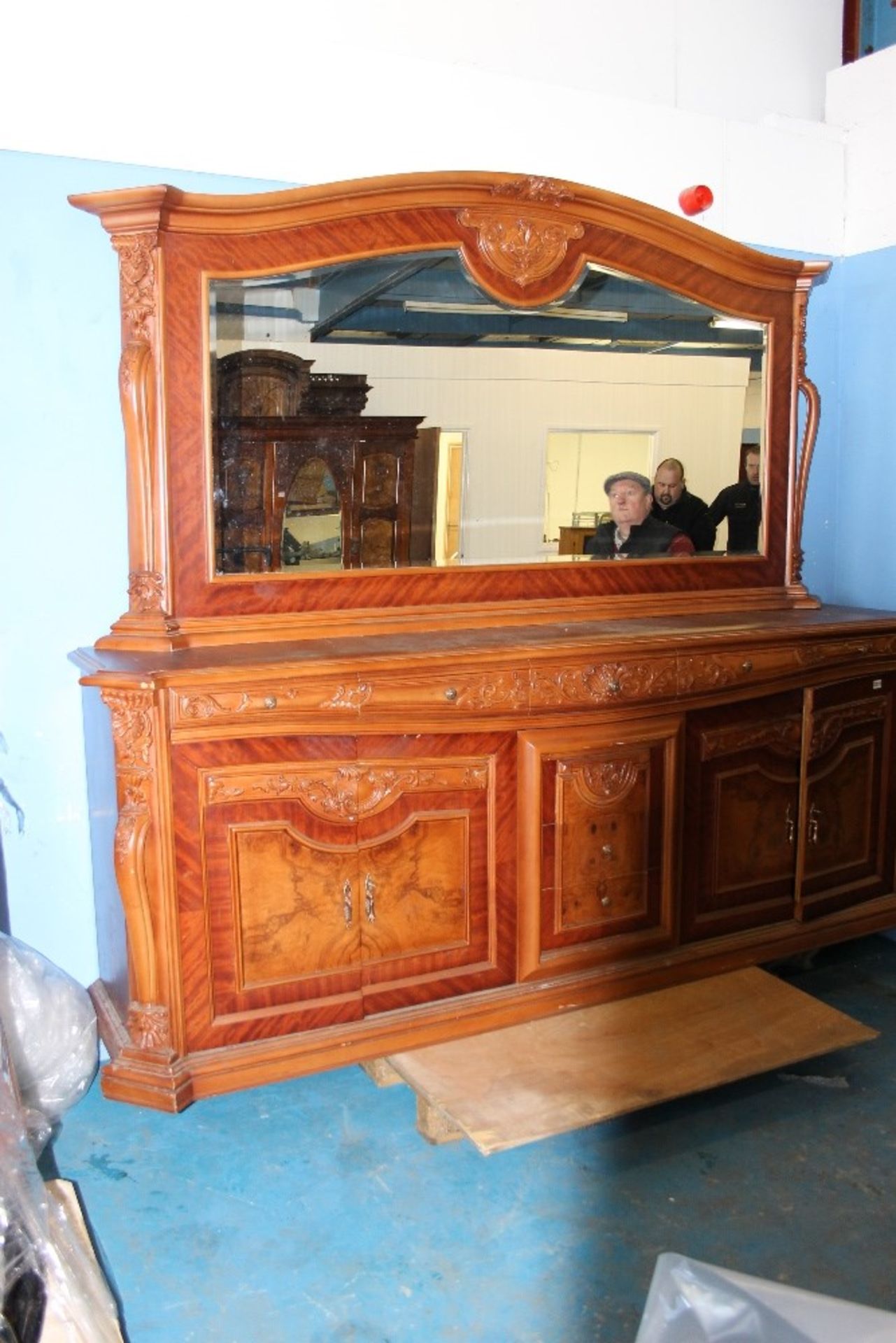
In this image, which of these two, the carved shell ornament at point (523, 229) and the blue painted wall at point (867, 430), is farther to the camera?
the blue painted wall at point (867, 430)

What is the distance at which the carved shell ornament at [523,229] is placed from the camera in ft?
9.49

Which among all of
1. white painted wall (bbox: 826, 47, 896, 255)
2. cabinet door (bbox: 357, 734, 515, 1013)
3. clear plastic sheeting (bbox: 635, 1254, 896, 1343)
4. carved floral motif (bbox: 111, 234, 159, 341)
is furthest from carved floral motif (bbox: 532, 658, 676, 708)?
white painted wall (bbox: 826, 47, 896, 255)

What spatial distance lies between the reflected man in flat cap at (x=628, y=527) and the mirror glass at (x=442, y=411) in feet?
0.10

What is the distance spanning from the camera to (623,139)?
3.38 m

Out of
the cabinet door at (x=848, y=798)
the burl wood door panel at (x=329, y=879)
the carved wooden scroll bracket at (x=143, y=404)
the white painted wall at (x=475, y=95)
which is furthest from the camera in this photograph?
the cabinet door at (x=848, y=798)

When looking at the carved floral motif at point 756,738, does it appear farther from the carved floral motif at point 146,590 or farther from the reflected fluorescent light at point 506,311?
the carved floral motif at point 146,590

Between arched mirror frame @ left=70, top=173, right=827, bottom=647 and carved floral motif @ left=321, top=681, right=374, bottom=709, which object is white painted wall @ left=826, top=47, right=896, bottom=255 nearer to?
arched mirror frame @ left=70, top=173, right=827, bottom=647

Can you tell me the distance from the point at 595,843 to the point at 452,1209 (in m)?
0.92

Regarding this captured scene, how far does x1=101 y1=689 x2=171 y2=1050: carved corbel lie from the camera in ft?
7.73

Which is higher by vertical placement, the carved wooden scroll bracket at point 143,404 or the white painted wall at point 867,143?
the white painted wall at point 867,143

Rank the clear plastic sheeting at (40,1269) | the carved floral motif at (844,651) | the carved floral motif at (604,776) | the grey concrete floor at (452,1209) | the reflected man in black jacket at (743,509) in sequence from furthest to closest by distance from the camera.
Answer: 1. the reflected man in black jacket at (743,509)
2. the carved floral motif at (844,651)
3. the carved floral motif at (604,776)
4. the grey concrete floor at (452,1209)
5. the clear plastic sheeting at (40,1269)

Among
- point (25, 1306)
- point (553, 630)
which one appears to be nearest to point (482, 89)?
point (553, 630)

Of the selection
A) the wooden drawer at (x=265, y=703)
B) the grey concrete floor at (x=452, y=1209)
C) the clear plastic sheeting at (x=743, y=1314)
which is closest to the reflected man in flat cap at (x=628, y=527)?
the wooden drawer at (x=265, y=703)

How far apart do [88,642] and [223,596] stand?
0.37 m
